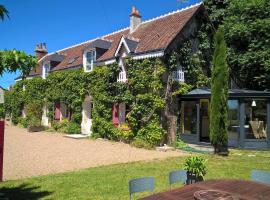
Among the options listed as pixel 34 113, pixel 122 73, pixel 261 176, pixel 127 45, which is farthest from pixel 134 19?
pixel 261 176

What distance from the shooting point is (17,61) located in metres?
4.86

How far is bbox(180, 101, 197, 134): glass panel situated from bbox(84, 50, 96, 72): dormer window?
7683 millimetres

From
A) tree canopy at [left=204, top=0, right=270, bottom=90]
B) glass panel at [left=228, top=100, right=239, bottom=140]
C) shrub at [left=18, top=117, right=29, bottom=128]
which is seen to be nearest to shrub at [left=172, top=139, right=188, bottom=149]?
glass panel at [left=228, top=100, right=239, bottom=140]

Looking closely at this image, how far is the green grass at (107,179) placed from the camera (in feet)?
25.5

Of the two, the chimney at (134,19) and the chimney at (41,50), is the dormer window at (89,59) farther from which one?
the chimney at (41,50)

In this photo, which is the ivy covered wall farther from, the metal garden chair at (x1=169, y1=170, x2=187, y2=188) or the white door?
the metal garden chair at (x1=169, y1=170, x2=187, y2=188)

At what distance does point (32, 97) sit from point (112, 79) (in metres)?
12.3

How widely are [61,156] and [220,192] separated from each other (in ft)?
33.4

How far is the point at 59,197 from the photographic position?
7.48 metres

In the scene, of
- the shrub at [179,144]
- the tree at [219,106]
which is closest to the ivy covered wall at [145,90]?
the shrub at [179,144]

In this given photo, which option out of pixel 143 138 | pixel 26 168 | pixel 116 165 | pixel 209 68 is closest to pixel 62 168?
pixel 26 168

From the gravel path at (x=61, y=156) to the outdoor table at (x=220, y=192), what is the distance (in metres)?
6.77

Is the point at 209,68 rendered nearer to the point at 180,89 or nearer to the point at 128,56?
the point at 180,89

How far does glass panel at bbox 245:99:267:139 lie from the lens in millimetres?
16516
